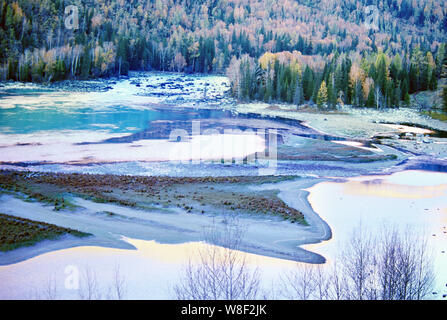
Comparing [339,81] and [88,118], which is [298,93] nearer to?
[339,81]

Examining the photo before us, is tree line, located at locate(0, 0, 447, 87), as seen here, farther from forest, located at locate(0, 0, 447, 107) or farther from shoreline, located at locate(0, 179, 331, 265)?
shoreline, located at locate(0, 179, 331, 265)

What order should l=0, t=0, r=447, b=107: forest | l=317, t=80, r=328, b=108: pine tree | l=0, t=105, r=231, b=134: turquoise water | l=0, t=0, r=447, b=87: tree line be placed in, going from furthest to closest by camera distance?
1. l=0, t=0, r=447, b=87: tree line
2. l=0, t=0, r=447, b=107: forest
3. l=317, t=80, r=328, b=108: pine tree
4. l=0, t=105, r=231, b=134: turquoise water

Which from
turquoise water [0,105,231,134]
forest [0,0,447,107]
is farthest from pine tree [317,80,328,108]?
turquoise water [0,105,231,134]

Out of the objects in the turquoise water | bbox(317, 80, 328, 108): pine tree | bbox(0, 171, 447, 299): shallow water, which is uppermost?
bbox(317, 80, 328, 108): pine tree

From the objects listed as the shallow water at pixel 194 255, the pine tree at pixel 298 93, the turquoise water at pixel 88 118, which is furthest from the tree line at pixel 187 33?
the shallow water at pixel 194 255

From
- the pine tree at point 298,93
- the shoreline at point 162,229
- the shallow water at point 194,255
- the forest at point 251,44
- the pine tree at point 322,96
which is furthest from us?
the forest at point 251,44

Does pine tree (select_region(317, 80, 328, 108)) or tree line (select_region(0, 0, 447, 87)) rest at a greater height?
tree line (select_region(0, 0, 447, 87))

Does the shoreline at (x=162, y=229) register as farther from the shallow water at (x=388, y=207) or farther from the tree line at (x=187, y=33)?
the tree line at (x=187, y=33)

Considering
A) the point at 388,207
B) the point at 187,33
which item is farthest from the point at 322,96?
the point at 187,33
